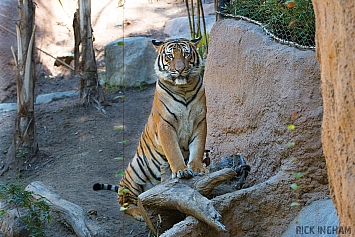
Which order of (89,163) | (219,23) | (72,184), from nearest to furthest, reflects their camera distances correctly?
(219,23)
(72,184)
(89,163)

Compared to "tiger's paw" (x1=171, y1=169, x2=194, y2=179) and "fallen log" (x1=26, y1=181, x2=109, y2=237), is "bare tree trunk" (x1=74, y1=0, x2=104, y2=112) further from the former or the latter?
"tiger's paw" (x1=171, y1=169, x2=194, y2=179)

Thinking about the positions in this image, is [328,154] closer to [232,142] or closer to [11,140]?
[232,142]

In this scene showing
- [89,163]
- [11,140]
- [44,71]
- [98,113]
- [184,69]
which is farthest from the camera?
[44,71]

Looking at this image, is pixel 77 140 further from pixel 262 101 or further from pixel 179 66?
pixel 262 101

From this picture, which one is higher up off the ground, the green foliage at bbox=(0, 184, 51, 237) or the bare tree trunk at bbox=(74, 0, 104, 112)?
the bare tree trunk at bbox=(74, 0, 104, 112)

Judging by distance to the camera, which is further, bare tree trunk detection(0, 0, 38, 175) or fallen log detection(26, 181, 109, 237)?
bare tree trunk detection(0, 0, 38, 175)

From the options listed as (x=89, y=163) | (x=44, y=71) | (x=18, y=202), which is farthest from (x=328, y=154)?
(x=44, y=71)

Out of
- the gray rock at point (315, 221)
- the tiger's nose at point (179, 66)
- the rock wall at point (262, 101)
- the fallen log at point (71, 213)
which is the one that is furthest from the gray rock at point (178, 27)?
the gray rock at point (315, 221)

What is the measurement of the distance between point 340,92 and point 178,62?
9.44 feet

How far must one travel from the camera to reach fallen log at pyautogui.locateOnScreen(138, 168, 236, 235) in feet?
16.4

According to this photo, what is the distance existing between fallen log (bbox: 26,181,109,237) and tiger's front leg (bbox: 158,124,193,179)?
1.04 metres

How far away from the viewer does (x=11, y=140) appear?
10.0 metres

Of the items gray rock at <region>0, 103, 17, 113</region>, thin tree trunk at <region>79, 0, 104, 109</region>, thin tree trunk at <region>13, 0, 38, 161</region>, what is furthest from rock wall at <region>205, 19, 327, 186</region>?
gray rock at <region>0, 103, 17, 113</region>

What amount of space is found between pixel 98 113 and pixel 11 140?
66.2 inches
